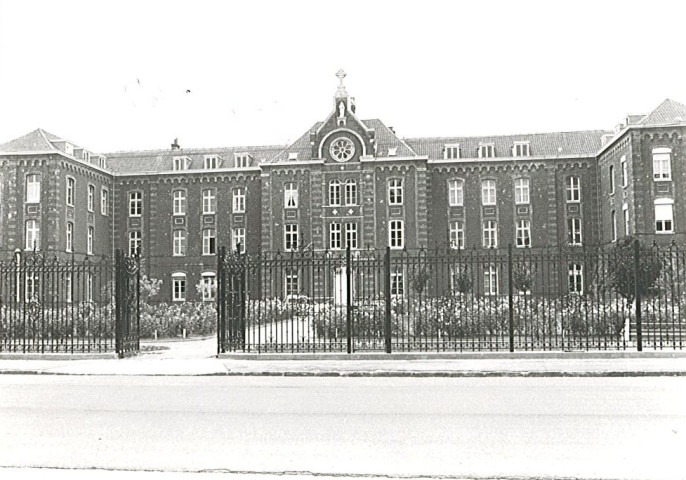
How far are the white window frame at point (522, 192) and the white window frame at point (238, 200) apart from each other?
19.1 m

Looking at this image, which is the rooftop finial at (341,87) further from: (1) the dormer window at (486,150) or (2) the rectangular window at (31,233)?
(2) the rectangular window at (31,233)

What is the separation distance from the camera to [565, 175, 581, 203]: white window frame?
1876 inches

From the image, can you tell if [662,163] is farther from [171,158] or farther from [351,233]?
[171,158]

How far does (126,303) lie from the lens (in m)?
17.2

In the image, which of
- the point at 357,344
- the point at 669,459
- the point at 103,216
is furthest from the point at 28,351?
the point at 103,216

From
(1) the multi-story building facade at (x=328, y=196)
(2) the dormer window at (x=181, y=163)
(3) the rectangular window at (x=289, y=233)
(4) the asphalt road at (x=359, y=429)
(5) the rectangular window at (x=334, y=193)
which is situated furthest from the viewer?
(2) the dormer window at (x=181, y=163)

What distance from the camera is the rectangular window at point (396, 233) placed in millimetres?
46750

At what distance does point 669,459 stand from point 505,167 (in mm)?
43317

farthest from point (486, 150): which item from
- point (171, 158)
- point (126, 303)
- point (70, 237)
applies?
point (126, 303)

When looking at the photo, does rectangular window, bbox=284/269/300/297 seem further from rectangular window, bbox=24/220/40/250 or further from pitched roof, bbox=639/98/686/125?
pitched roof, bbox=639/98/686/125

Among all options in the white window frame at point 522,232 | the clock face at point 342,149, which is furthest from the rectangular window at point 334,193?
the white window frame at point 522,232

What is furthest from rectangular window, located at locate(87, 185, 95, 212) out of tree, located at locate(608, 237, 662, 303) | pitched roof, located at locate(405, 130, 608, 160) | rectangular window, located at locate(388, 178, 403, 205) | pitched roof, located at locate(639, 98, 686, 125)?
tree, located at locate(608, 237, 662, 303)

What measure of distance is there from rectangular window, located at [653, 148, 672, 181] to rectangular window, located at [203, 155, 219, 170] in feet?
96.1

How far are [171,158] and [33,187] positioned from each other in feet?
38.7
